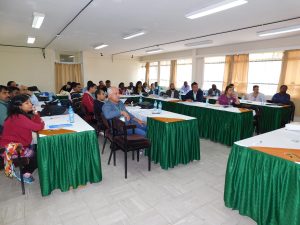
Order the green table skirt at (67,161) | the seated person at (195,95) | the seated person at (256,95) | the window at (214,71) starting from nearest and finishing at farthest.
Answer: the green table skirt at (67,161) → the seated person at (195,95) → the seated person at (256,95) → the window at (214,71)

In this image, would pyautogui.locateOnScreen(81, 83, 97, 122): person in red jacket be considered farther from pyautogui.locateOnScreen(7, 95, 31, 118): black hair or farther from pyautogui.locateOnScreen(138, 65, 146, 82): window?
pyautogui.locateOnScreen(138, 65, 146, 82): window

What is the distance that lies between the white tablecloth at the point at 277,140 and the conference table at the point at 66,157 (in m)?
1.70

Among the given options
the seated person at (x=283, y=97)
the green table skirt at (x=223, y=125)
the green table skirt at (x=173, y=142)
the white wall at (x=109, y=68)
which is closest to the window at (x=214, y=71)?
the seated person at (x=283, y=97)

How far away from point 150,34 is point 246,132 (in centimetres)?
404

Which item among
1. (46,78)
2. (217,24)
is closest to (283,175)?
(217,24)

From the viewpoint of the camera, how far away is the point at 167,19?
15.0ft

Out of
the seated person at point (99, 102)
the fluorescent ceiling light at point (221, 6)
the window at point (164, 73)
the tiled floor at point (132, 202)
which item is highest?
the fluorescent ceiling light at point (221, 6)

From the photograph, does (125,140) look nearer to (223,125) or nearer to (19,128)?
(19,128)

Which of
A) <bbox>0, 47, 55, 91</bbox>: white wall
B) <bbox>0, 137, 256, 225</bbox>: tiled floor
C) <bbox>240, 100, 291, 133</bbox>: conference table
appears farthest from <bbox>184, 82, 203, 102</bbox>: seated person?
<bbox>0, 47, 55, 91</bbox>: white wall

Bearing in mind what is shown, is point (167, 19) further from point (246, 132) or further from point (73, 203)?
point (73, 203)

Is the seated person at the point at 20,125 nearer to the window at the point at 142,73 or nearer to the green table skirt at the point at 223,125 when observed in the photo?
the green table skirt at the point at 223,125

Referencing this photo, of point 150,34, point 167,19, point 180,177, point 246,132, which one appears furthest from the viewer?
point 150,34

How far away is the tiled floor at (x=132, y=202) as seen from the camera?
1.98m

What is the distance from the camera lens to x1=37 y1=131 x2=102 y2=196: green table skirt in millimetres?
2205
